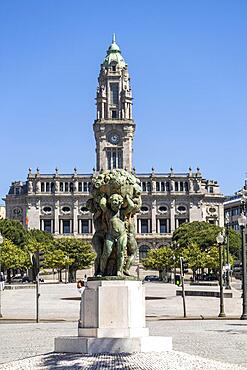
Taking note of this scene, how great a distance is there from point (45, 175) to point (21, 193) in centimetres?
840

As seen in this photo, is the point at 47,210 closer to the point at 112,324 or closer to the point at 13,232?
the point at 13,232

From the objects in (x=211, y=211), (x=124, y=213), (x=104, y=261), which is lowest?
(x=104, y=261)

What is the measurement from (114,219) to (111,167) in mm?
146371

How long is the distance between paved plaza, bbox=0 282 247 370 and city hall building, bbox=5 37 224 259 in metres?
114

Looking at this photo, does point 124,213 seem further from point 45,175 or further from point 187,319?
point 45,175

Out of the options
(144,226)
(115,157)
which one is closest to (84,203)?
(115,157)

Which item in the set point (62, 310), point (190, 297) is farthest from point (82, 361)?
point (190, 297)

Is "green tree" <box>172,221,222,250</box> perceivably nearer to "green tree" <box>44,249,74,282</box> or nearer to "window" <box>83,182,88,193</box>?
"green tree" <box>44,249,74,282</box>

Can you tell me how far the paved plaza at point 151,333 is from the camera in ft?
46.9

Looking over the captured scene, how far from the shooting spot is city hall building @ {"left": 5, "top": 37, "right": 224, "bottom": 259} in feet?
537

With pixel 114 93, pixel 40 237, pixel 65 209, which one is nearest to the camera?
pixel 40 237

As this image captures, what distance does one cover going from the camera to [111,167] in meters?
164

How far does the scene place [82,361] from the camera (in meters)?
14.3

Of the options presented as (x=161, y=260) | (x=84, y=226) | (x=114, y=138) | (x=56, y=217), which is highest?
(x=114, y=138)
